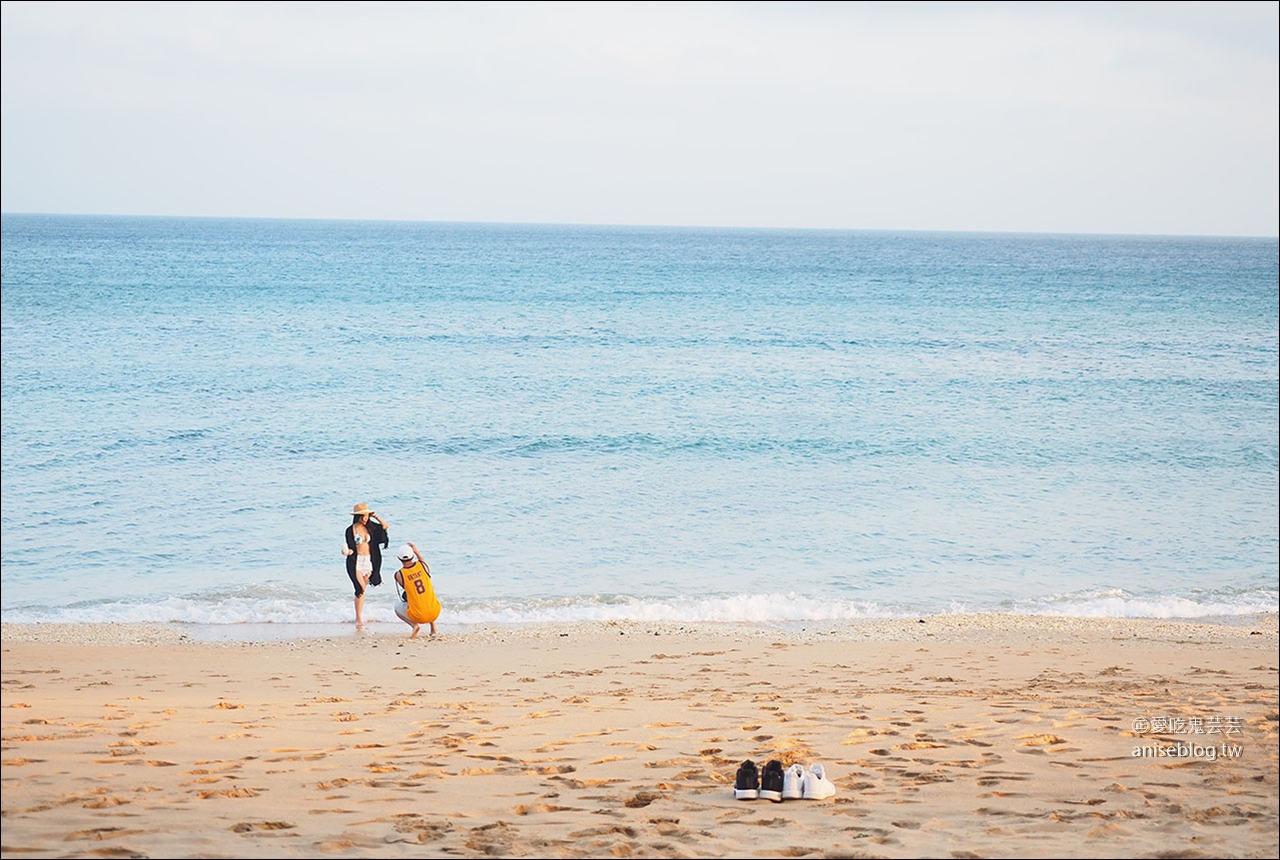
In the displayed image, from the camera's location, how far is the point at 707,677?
905 centimetres


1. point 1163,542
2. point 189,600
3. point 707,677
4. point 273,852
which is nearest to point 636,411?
point 1163,542

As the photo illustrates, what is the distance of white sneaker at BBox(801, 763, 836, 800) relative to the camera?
5.46m

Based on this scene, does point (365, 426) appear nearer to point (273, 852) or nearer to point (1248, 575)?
point (1248, 575)

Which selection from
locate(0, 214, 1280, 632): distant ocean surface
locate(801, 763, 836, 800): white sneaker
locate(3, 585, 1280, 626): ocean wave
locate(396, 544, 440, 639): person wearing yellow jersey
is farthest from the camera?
locate(0, 214, 1280, 632): distant ocean surface

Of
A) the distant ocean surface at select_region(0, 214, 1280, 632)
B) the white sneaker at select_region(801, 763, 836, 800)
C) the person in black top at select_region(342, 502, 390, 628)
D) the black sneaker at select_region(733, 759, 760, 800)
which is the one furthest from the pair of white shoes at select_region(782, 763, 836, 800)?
the person in black top at select_region(342, 502, 390, 628)

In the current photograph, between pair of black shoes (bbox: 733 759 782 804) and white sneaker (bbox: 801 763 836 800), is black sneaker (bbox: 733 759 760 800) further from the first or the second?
white sneaker (bbox: 801 763 836 800)

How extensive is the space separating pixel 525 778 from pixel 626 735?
1165mm

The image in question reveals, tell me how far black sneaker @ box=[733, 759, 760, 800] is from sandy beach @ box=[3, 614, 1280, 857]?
88 millimetres

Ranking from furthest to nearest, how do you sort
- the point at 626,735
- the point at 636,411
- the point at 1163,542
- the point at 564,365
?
the point at 564,365 → the point at 636,411 → the point at 1163,542 → the point at 626,735

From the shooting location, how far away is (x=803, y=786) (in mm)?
5484

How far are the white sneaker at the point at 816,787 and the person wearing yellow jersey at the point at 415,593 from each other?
6203 mm

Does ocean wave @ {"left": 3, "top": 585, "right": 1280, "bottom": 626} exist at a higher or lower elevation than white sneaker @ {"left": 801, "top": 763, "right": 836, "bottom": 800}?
lower

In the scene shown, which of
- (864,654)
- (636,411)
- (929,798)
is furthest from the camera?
(636,411)

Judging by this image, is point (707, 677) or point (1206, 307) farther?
point (1206, 307)
